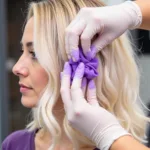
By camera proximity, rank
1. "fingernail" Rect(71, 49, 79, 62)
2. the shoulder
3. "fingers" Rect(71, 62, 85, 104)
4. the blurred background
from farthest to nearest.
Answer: the blurred background, the shoulder, "fingernail" Rect(71, 49, 79, 62), "fingers" Rect(71, 62, 85, 104)

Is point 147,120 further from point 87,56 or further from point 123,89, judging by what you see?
point 87,56

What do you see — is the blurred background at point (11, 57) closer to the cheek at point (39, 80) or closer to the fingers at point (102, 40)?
the cheek at point (39, 80)

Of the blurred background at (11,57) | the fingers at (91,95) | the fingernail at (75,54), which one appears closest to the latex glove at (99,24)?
the fingernail at (75,54)

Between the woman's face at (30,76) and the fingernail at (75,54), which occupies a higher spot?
the fingernail at (75,54)

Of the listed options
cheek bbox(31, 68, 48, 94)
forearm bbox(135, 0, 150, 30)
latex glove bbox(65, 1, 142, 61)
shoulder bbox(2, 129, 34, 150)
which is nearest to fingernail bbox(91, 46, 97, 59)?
latex glove bbox(65, 1, 142, 61)

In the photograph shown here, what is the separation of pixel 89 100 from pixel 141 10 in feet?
1.32

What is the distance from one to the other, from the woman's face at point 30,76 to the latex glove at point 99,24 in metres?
0.29

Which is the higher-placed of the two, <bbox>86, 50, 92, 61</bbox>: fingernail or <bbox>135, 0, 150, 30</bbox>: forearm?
<bbox>135, 0, 150, 30</bbox>: forearm

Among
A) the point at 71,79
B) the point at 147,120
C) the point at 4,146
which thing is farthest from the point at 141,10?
the point at 4,146

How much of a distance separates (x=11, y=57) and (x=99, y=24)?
2.31m

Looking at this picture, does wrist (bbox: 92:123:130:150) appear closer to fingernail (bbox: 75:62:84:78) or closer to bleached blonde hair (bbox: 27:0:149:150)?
fingernail (bbox: 75:62:84:78)

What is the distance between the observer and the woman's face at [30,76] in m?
1.96

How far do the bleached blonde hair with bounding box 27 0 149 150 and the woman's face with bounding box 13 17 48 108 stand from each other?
0.16 ft

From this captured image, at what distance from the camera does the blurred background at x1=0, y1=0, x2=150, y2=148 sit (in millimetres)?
3713
